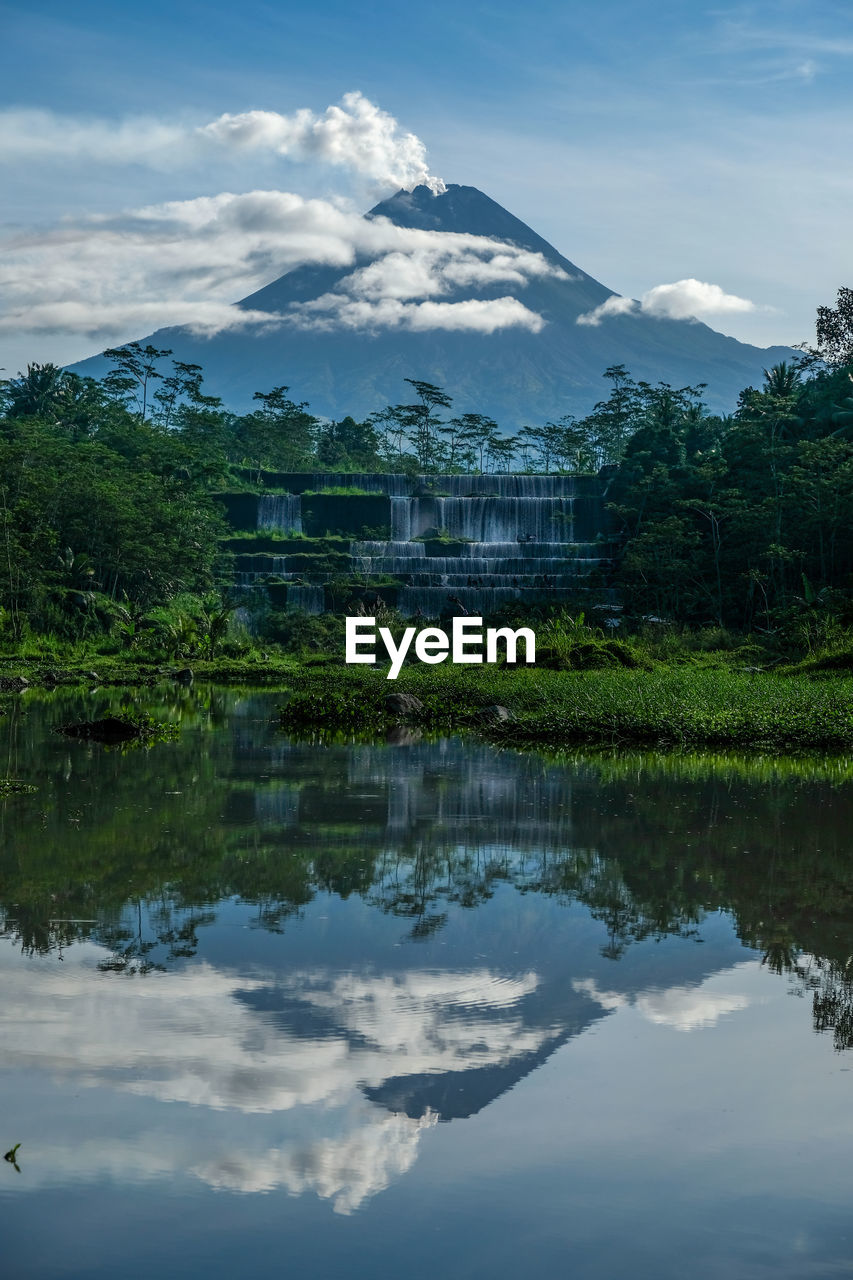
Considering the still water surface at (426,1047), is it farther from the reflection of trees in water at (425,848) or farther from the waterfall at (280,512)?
the waterfall at (280,512)

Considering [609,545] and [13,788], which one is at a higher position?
[609,545]

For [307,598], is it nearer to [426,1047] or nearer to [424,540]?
[424,540]

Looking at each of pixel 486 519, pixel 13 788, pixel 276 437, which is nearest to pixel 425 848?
pixel 13 788

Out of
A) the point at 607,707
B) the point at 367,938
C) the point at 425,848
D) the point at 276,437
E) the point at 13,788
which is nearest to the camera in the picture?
the point at 367,938

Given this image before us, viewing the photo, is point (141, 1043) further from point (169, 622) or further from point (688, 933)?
point (169, 622)

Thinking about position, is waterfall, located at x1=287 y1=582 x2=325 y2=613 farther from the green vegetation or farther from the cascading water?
the cascading water

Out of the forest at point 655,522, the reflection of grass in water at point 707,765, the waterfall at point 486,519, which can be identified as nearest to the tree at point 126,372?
the forest at point 655,522
